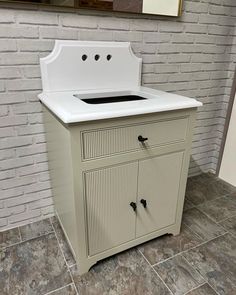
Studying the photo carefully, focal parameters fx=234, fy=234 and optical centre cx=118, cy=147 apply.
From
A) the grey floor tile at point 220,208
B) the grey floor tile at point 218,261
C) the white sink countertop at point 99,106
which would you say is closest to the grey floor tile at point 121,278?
the grey floor tile at point 218,261

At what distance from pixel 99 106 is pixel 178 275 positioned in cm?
95

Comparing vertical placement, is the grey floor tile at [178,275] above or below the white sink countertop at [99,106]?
below

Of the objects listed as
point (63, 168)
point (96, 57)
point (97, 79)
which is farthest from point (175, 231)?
point (96, 57)

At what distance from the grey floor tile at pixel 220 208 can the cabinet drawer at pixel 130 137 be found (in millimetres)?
778

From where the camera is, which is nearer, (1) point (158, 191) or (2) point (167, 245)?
(1) point (158, 191)

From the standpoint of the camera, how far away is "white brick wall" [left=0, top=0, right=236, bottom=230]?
123 cm

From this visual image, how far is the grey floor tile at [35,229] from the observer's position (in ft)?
4.82

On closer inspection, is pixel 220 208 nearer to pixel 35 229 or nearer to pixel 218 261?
pixel 218 261

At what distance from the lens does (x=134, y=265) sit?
1270 millimetres

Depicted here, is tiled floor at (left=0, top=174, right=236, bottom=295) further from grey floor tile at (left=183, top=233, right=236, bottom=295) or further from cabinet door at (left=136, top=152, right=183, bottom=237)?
cabinet door at (left=136, top=152, right=183, bottom=237)

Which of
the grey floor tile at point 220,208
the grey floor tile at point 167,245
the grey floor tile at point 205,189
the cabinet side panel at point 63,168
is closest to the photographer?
the cabinet side panel at point 63,168

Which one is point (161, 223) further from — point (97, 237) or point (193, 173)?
point (193, 173)

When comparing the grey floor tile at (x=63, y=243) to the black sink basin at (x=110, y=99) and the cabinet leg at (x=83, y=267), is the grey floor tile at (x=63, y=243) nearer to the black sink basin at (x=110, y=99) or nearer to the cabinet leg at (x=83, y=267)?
the cabinet leg at (x=83, y=267)

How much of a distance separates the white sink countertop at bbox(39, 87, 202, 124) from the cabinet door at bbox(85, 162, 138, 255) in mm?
265
